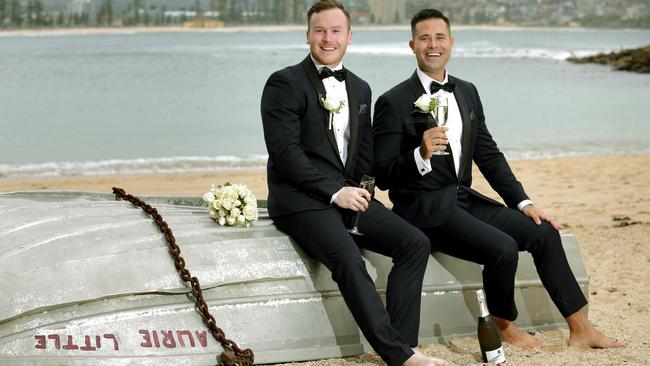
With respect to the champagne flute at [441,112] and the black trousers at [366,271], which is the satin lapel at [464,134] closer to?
the champagne flute at [441,112]

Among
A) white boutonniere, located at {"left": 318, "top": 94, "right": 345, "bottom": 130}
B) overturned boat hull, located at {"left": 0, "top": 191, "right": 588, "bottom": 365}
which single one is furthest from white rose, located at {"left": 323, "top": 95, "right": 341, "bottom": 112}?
overturned boat hull, located at {"left": 0, "top": 191, "right": 588, "bottom": 365}

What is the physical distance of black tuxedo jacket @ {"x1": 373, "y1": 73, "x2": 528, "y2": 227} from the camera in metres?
5.21

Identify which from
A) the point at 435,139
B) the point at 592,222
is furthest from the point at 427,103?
the point at 592,222

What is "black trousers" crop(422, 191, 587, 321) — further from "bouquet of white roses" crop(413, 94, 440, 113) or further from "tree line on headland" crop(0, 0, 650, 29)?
"tree line on headland" crop(0, 0, 650, 29)

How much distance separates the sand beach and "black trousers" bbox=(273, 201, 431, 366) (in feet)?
1.27

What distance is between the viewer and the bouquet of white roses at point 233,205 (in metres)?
5.20

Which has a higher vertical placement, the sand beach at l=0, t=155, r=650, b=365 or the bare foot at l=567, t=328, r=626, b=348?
the bare foot at l=567, t=328, r=626, b=348

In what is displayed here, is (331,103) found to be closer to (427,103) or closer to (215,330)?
(427,103)

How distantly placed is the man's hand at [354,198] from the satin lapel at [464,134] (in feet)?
2.33

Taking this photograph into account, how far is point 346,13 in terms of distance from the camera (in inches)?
200

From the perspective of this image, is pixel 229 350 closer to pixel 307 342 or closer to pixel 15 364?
pixel 307 342

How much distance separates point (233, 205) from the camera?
17.1 feet

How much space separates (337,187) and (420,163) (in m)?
0.44

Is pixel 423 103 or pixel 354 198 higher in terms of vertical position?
pixel 423 103
